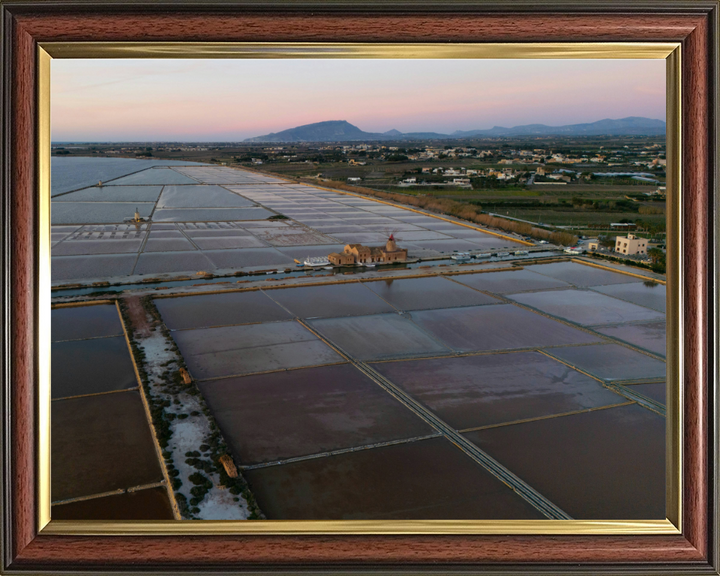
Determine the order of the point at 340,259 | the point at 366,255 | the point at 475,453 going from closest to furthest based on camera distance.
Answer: the point at 475,453 < the point at 340,259 < the point at 366,255

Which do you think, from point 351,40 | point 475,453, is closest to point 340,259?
point 475,453

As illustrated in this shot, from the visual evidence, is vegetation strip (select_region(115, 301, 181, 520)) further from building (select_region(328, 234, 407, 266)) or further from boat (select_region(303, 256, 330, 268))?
building (select_region(328, 234, 407, 266))

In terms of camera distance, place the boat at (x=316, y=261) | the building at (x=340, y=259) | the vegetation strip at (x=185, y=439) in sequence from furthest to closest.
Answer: the building at (x=340, y=259) < the boat at (x=316, y=261) < the vegetation strip at (x=185, y=439)

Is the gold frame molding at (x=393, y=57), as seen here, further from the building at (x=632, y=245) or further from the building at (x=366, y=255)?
the building at (x=632, y=245)

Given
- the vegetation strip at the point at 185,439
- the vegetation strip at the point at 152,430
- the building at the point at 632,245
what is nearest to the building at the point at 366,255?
the building at the point at 632,245

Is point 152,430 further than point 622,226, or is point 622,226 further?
point 622,226

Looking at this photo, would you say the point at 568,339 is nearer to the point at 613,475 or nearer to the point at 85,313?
the point at 613,475

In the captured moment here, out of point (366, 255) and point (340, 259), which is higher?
point (366, 255)

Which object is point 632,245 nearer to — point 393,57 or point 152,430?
point 152,430
